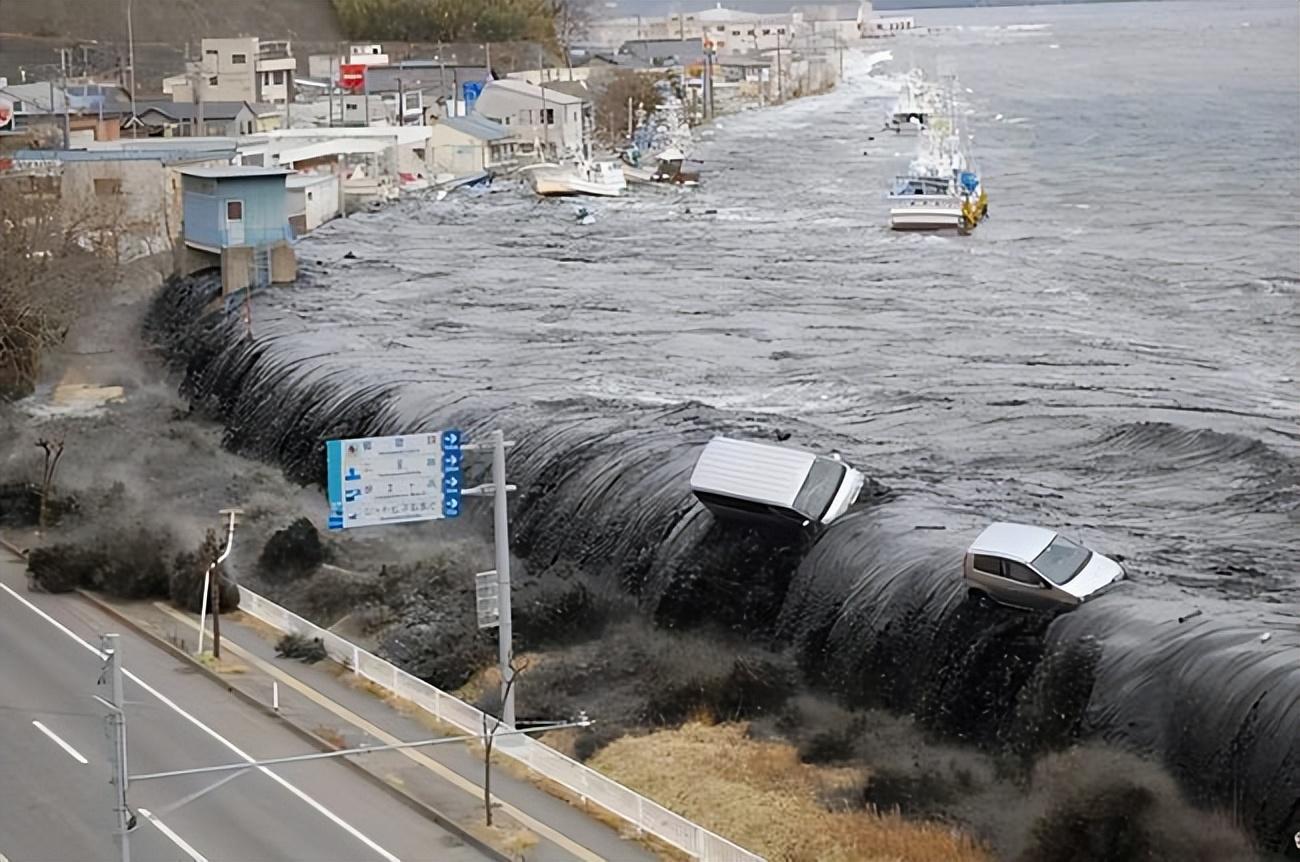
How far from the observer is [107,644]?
10.7m

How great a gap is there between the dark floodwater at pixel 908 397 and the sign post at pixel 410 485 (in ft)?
10.8

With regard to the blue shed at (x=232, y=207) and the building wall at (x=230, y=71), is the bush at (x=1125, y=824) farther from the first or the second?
the building wall at (x=230, y=71)

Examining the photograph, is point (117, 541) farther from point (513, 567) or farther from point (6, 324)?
point (6, 324)

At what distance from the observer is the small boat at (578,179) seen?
52.9 metres

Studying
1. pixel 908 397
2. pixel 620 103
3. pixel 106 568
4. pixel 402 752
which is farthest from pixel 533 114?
pixel 402 752

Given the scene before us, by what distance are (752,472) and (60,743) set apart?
Result: 6926 millimetres

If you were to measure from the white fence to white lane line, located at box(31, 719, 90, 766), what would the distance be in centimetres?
274

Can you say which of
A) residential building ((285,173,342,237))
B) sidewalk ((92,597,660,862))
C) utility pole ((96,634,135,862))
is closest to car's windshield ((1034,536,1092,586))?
sidewalk ((92,597,660,862))

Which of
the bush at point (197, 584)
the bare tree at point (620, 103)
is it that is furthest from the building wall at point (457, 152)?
the bush at point (197, 584)

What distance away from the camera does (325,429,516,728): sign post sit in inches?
572

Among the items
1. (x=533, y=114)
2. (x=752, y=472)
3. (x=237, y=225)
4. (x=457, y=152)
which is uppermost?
(x=533, y=114)

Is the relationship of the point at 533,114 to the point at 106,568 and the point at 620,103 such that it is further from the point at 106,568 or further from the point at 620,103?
the point at 106,568

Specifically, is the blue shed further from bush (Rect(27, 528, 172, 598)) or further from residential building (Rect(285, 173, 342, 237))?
bush (Rect(27, 528, 172, 598))

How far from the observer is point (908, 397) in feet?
84.2
